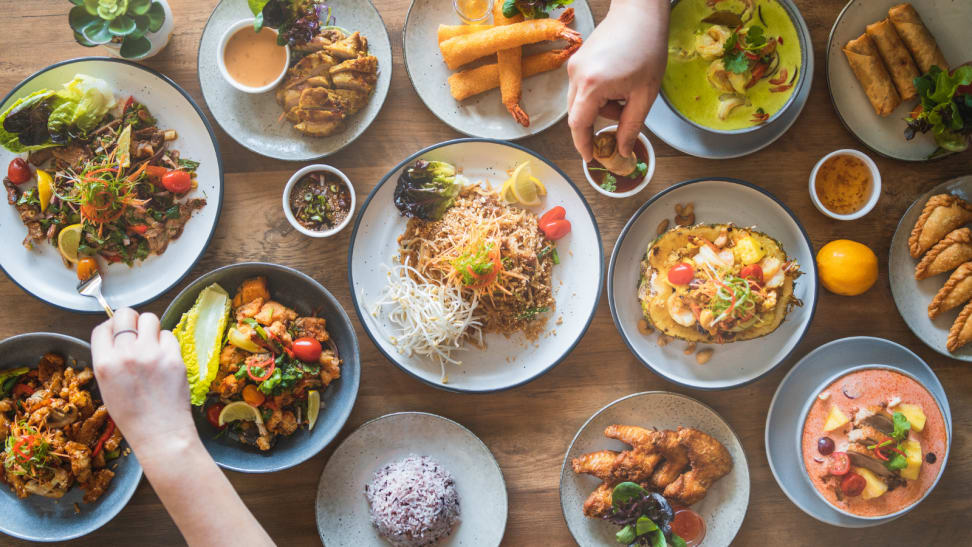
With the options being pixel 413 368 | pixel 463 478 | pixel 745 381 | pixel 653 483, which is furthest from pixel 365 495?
pixel 745 381

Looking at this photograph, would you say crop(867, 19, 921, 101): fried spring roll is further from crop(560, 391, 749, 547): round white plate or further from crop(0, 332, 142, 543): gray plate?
crop(0, 332, 142, 543): gray plate

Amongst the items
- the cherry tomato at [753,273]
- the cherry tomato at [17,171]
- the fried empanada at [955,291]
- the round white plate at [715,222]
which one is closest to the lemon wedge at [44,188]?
the cherry tomato at [17,171]

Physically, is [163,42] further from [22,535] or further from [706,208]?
[706,208]

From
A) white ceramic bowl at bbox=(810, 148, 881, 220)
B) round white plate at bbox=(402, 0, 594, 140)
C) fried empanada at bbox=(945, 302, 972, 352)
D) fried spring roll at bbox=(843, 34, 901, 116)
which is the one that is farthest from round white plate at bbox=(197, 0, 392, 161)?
fried empanada at bbox=(945, 302, 972, 352)

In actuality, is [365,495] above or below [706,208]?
below

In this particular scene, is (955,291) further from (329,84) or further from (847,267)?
(329,84)

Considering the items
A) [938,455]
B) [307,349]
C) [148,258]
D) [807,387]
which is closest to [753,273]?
[807,387]

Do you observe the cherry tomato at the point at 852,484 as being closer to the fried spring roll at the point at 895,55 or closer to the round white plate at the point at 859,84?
the round white plate at the point at 859,84
